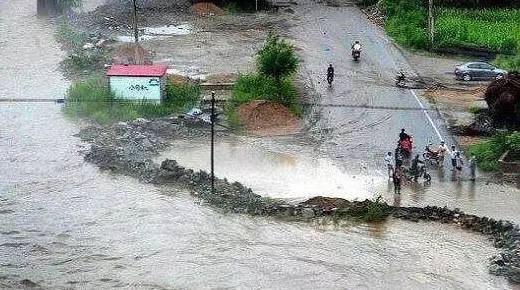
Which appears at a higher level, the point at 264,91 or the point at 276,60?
→ the point at 276,60

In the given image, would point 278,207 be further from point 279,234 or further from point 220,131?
point 220,131

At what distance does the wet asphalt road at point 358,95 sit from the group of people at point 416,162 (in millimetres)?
958

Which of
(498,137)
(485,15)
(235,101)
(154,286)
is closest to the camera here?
(154,286)

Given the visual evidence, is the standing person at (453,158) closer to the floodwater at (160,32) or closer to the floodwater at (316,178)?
the floodwater at (316,178)

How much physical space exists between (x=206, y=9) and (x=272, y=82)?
17539 millimetres

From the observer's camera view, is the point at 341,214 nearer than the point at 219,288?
No

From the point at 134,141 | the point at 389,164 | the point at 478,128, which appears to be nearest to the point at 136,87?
the point at 134,141

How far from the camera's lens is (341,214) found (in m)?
21.9

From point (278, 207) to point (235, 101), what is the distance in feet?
27.3

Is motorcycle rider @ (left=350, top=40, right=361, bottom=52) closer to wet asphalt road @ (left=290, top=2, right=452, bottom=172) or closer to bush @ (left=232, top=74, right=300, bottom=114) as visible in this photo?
wet asphalt road @ (left=290, top=2, right=452, bottom=172)

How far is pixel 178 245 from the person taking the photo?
808 inches

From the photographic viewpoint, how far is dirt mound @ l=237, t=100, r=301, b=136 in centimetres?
2856

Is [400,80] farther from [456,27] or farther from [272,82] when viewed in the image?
[456,27]

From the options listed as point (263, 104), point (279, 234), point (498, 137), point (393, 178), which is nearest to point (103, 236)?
point (279, 234)
